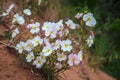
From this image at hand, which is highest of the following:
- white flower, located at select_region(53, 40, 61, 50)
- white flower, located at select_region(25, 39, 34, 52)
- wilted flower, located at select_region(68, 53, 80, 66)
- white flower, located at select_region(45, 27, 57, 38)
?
white flower, located at select_region(45, 27, 57, 38)

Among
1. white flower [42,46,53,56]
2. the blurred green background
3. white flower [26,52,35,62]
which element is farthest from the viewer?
the blurred green background

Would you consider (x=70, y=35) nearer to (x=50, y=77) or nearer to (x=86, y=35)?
(x=86, y=35)

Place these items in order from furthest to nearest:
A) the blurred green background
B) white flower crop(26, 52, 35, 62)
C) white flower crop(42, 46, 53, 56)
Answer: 1. the blurred green background
2. white flower crop(26, 52, 35, 62)
3. white flower crop(42, 46, 53, 56)

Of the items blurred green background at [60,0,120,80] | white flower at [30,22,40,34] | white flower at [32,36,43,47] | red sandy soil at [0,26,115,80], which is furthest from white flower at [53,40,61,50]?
blurred green background at [60,0,120,80]

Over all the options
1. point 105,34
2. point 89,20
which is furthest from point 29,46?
point 105,34

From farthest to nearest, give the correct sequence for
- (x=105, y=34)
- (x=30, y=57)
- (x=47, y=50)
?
(x=105, y=34), (x=30, y=57), (x=47, y=50)

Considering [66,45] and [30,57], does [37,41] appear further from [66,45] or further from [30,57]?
[66,45]

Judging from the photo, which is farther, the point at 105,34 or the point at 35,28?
the point at 105,34

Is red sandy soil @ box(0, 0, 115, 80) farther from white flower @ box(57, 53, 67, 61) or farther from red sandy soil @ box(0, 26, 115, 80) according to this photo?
white flower @ box(57, 53, 67, 61)

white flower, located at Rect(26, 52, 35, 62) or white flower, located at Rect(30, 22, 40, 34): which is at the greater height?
white flower, located at Rect(30, 22, 40, 34)

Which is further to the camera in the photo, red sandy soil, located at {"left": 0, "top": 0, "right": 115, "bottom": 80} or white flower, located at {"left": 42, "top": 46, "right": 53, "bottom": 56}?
red sandy soil, located at {"left": 0, "top": 0, "right": 115, "bottom": 80}
